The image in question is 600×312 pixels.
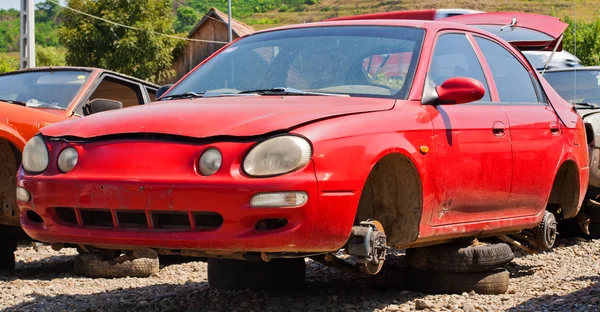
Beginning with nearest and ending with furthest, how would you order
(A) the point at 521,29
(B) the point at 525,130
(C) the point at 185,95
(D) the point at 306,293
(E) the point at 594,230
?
(C) the point at 185,95 < (D) the point at 306,293 < (B) the point at 525,130 < (E) the point at 594,230 < (A) the point at 521,29

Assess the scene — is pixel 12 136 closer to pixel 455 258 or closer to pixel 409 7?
pixel 455 258

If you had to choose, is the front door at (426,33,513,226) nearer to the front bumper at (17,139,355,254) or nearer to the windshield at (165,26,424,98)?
the windshield at (165,26,424,98)

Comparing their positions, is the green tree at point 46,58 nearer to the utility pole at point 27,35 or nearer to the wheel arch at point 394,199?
the utility pole at point 27,35

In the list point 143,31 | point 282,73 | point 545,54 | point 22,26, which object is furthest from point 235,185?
point 143,31

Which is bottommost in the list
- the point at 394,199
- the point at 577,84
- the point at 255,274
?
the point at 255,274

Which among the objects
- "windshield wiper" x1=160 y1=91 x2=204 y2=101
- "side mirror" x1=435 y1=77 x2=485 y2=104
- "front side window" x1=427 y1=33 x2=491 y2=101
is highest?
"front side window" x1=427 y1=33 x2=491 y2=101

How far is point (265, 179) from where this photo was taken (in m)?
4.43

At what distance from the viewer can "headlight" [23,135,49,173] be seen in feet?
16.4

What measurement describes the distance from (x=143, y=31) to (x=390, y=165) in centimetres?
5863

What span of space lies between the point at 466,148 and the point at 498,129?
0.46 meters

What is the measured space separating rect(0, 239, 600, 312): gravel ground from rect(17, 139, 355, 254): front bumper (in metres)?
1.03

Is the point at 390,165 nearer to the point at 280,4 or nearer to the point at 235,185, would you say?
the point at 235,185

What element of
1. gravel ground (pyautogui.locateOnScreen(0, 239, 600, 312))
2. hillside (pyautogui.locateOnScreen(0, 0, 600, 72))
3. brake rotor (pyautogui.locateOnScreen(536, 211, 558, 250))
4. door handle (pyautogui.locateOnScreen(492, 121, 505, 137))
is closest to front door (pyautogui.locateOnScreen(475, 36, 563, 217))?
door handle (pyautogui.locateOnScreen(492, 121, 505, 137))

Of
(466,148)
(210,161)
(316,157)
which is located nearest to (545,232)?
(466,148)
